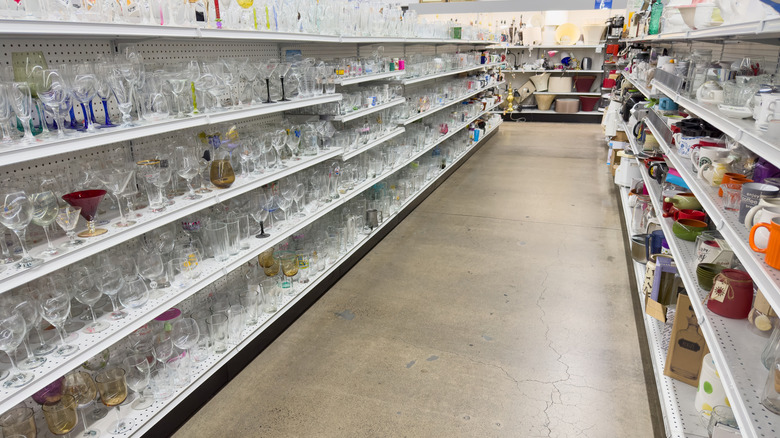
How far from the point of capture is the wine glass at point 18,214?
162 centimetres

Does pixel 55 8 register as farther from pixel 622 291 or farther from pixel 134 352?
pixel 622 291

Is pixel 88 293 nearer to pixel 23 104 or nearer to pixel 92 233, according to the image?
pixel 92 233

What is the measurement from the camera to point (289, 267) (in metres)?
3.15

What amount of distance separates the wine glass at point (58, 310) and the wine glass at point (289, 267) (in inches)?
54.9

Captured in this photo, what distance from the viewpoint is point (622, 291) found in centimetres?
354

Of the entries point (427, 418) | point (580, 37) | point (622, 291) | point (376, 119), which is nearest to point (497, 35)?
point (580, 37)

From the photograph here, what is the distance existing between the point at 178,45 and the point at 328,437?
2.13 m

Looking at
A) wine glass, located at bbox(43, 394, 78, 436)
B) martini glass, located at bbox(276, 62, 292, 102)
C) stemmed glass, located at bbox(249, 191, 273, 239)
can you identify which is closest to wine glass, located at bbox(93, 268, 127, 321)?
wine glass, located at bbox(43, 394, 78, 436)

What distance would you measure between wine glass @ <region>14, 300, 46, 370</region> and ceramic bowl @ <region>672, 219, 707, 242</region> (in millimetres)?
2882

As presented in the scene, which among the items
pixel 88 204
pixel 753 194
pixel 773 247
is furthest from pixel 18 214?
pixel 753 194

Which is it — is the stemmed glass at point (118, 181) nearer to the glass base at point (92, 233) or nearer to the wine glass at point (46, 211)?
the glass base at point (92, 233)

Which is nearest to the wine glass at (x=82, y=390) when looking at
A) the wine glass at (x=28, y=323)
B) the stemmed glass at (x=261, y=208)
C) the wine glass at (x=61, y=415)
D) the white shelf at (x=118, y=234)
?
the wine glass at (x=61, y=415)

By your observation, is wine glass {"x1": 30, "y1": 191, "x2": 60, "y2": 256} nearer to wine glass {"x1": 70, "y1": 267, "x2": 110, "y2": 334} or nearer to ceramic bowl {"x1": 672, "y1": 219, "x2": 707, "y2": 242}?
wine glass {"x1": 70, "y1": 267, "x2": 110, "y2": 334}

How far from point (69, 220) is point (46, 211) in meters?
0.08
